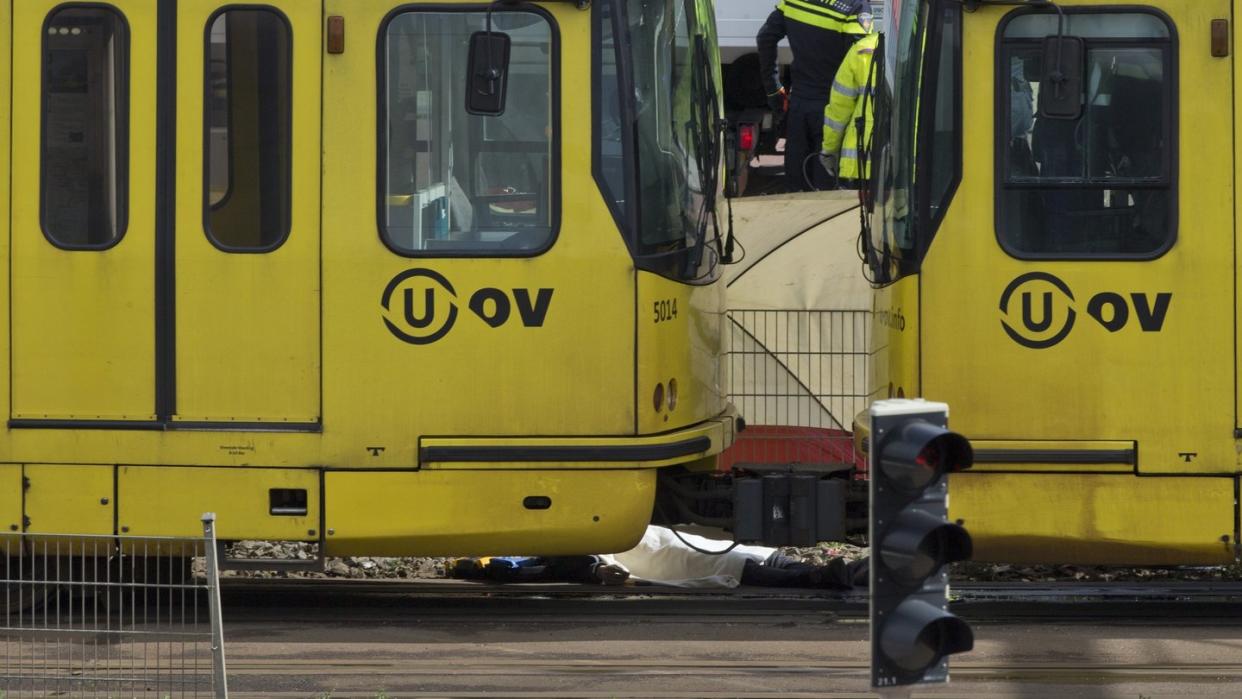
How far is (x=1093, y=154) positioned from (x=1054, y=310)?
68 cm

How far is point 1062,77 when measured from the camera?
25.0 ft

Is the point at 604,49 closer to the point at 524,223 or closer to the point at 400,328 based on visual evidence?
the point at 524,223

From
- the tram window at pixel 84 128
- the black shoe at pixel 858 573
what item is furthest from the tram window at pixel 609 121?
the black shoe at pixel 858 573

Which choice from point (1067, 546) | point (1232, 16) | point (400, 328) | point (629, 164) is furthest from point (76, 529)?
point (1232, 16)

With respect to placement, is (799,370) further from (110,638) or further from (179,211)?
(110,638)

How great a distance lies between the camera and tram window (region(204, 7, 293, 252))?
7.88 metres

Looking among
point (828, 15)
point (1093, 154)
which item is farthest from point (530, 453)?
point (828, 15)

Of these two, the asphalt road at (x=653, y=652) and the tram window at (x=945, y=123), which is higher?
the tram window at (x=945, y=123)

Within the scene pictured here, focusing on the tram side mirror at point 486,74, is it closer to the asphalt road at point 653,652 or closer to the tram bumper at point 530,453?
the tram bumper at point 530,453

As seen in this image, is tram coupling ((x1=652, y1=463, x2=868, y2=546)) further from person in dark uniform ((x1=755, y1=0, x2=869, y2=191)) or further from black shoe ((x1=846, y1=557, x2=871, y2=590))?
person in dark uniform ((x1=755, y1=0, x2=869, y2=191))

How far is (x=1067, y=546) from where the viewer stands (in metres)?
7.82

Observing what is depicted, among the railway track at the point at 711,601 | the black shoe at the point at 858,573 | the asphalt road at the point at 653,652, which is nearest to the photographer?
the asphalt road at the point at 653,652

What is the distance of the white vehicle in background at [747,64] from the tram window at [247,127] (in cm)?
539

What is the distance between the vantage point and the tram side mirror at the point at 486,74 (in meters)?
7.65
